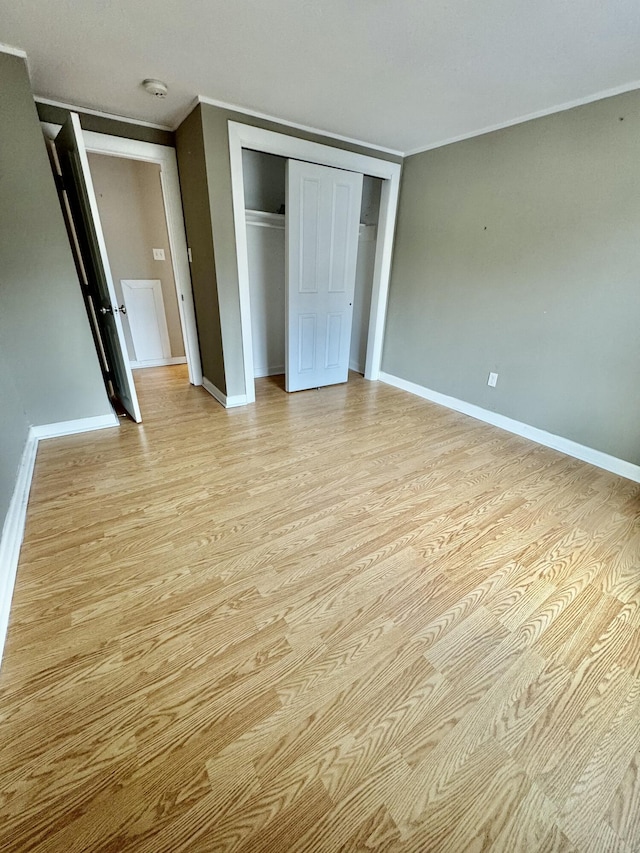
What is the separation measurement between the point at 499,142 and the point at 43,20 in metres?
2.83

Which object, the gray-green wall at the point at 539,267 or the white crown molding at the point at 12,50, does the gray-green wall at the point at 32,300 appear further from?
the gray-green wall at the point at 539,267

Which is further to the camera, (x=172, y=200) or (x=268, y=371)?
(x=268, y=371)

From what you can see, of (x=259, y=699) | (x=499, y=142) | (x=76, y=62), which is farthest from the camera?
(x=499, y=142)

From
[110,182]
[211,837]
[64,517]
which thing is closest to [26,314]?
[64,517]

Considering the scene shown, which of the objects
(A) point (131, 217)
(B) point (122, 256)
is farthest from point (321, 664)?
(A) point (131, 217)

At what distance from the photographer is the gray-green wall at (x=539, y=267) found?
2119 mm

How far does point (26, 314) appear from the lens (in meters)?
2.26

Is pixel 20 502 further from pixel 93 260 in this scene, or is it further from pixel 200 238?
pixel 200 238

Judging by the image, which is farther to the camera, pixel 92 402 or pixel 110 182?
pixel 110 182

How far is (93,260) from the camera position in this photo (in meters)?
2.54

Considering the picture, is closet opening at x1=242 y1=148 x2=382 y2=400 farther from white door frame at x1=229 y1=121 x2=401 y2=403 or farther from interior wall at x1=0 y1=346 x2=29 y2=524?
interior wall at x1=0 y1=346 x2=29 y2=524

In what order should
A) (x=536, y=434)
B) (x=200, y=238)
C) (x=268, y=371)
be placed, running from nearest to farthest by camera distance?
(x=536, y=434), (x=200, y=238), (x=268, y=371)

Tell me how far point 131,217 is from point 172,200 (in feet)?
3.85

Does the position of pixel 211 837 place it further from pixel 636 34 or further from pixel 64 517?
pixel 636 34
